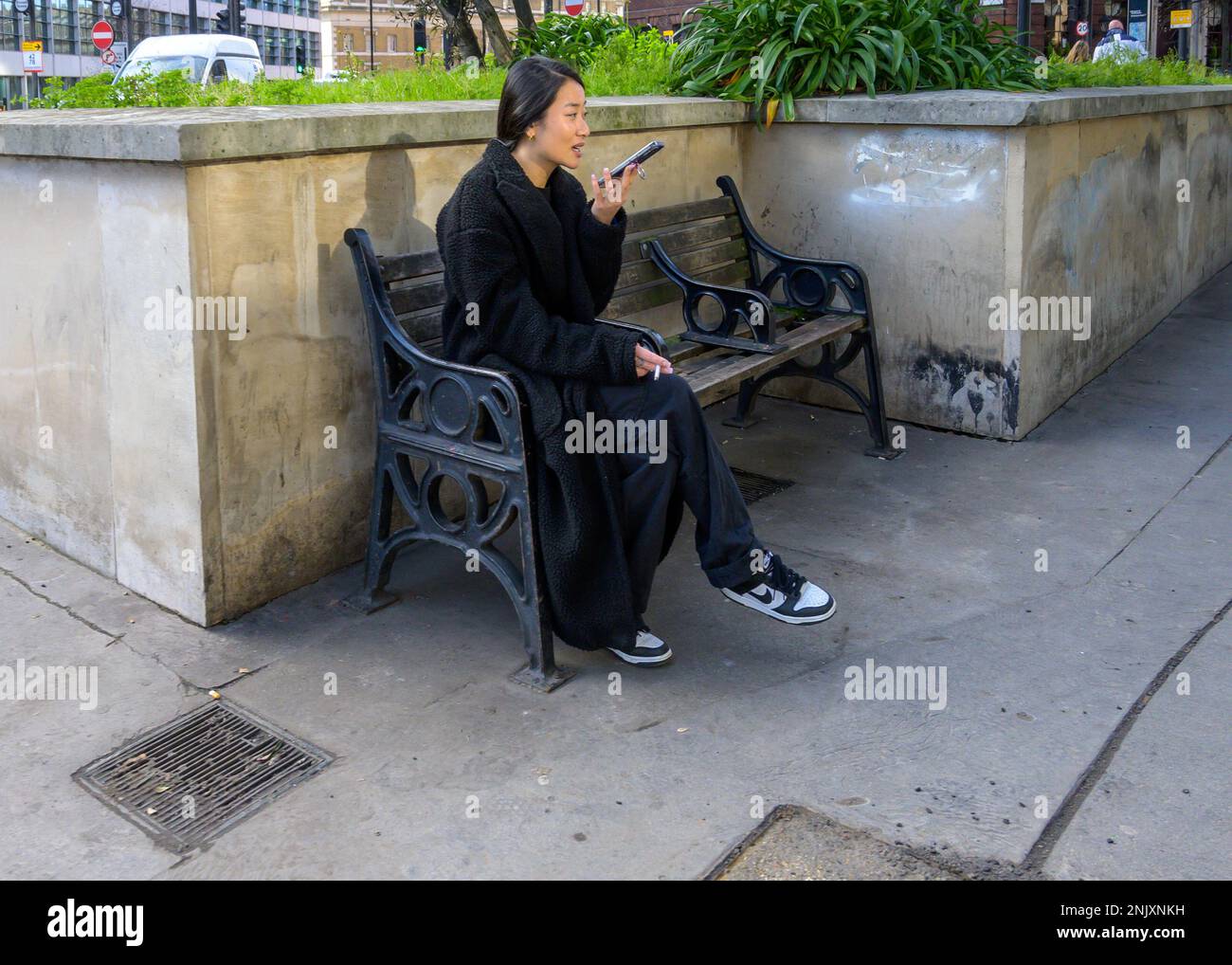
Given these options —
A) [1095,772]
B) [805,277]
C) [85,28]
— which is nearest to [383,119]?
[805,277]

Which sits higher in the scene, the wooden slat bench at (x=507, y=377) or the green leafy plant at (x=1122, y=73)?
the green leafy plant at (x=1122, y=73)

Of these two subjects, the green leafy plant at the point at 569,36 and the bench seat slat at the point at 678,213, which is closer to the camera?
the bench seat slat at the point at 678,213

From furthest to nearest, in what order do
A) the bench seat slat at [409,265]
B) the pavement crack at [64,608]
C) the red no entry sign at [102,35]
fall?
1. the red no entry sign at [102,35]
2. the bench seat slat at [409,265]
3. the pavement crack at [64,608]

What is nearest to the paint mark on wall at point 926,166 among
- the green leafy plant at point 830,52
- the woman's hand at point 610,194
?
the green leafy plant at point 830,52

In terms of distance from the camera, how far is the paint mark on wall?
581 cm

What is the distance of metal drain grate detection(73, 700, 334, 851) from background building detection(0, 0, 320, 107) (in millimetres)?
35084

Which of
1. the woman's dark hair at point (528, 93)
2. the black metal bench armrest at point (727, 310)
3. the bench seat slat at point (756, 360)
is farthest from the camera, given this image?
the black metal bench armrest at point (727, 310)

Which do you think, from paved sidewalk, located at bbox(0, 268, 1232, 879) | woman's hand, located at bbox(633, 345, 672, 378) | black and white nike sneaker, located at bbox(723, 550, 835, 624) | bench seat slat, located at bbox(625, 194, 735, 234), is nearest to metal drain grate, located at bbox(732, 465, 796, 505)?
paved sidewalk, located at bbox(0, 268, 1232, 879)

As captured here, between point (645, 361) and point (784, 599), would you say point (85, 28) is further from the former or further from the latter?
point (784, 599)

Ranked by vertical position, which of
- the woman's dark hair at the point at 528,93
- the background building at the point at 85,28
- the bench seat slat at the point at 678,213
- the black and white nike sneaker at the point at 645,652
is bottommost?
the black and white nike sneaker at the point at 645,652

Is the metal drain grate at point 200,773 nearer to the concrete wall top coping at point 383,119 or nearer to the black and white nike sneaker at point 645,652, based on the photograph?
the black and white nike sneaker at point 645,652

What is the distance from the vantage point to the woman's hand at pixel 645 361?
3.77 metres

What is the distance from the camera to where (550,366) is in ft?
12.3
